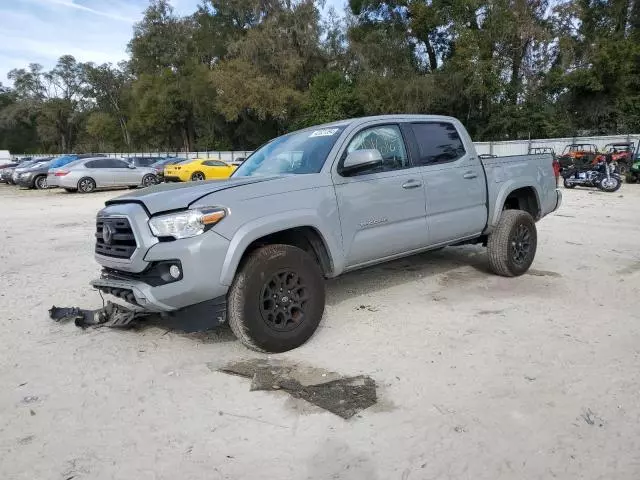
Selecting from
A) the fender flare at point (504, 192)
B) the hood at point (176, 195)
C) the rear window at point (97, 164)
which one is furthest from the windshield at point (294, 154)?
the rear window at point (97, 164)

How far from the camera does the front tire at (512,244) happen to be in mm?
5855

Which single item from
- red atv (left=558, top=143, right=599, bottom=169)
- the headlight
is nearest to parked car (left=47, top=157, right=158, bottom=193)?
red atv (left=558, top=143, right=599, bottom=169)

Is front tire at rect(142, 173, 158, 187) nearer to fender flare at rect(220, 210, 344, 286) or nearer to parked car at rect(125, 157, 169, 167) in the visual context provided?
parked car at rect(125, 157, 169, 167)

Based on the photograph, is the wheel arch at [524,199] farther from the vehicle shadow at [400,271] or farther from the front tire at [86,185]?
the front tire at [86,185]

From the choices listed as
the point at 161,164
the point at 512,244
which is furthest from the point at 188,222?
the point at 161,164

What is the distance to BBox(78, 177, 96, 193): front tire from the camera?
21406mm

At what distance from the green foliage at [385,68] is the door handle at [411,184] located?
29558 mm

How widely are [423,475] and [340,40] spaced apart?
144ft

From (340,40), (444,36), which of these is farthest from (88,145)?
(444,36)

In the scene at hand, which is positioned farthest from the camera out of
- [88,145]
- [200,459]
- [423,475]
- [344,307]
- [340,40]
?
[88,145]

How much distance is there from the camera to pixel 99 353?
13.6 feet

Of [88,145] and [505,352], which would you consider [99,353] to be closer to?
[505,352]

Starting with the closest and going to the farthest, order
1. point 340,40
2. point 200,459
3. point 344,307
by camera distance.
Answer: point 200,459 → point 344,307 → point 340,40

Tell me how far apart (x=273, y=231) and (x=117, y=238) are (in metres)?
1.21
